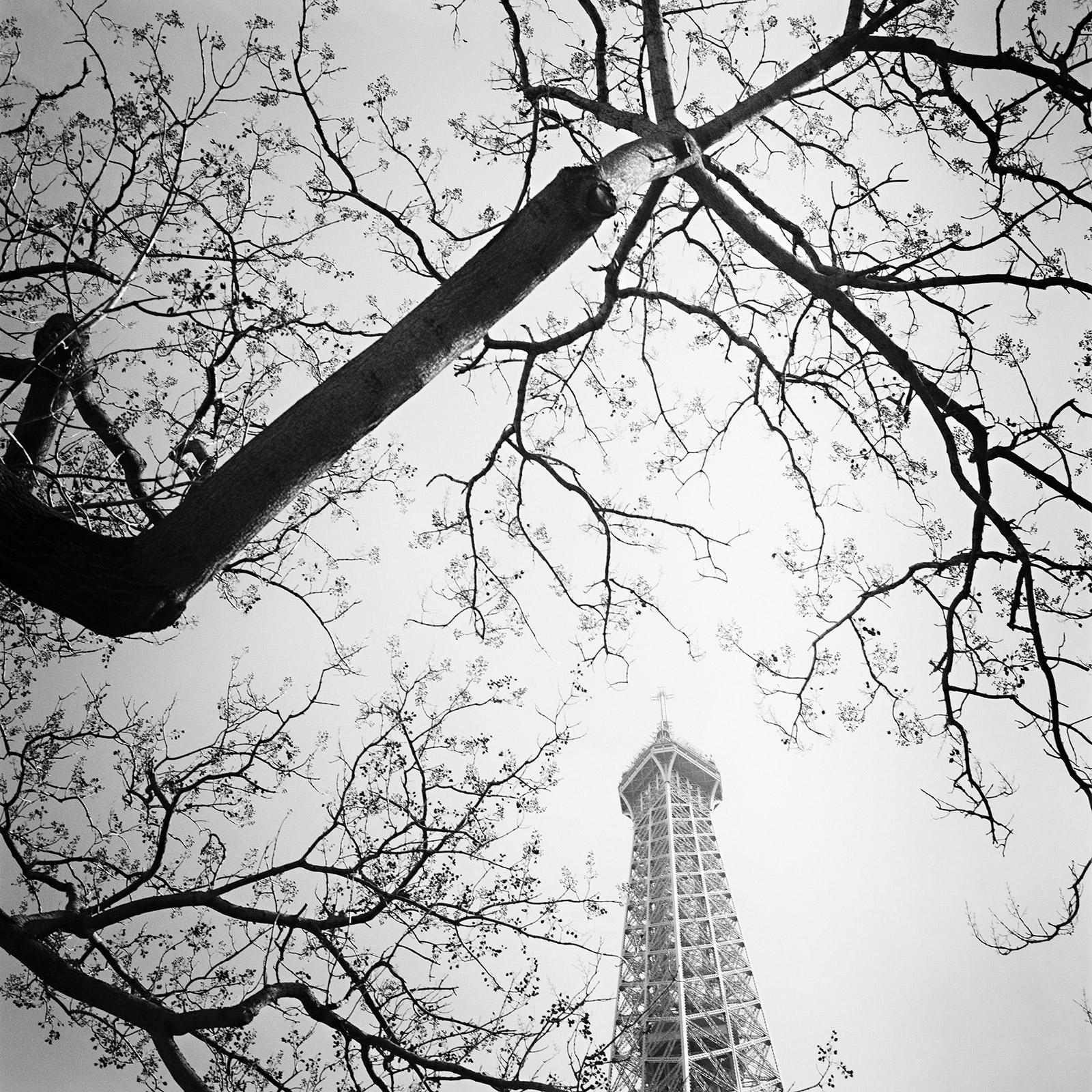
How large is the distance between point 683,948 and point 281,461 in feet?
106

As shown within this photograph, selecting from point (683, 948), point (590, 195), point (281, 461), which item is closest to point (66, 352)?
point (281, 461)

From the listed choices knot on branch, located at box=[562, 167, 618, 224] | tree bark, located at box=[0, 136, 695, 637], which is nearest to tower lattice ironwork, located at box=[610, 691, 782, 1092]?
tree bark, located at box=[0, 136, 695, 637]

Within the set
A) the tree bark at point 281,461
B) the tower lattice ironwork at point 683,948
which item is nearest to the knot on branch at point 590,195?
the tree bark at point 281,461

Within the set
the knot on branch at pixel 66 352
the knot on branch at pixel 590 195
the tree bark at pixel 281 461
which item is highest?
the knot on branch at pixel 66 352

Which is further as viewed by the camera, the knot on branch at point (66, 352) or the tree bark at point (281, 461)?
the knot on branch at point (66, 352)

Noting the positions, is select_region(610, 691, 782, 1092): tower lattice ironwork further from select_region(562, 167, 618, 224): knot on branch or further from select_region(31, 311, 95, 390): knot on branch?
select_region(562, 167, 618, 224): knot on branch

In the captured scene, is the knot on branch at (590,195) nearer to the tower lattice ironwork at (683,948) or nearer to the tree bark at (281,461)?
the tree bark at (281,461)

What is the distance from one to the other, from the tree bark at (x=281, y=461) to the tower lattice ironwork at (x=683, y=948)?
72.8 ft

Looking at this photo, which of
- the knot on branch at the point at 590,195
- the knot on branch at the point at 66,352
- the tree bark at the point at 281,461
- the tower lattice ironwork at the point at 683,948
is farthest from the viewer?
the tower lattice ironwork at the point at 683,948

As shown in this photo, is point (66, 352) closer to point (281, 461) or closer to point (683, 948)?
point (281, 461)

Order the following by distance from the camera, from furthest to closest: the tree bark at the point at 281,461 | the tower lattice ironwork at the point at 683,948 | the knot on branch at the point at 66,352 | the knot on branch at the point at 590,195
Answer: the tower lattice ironwork at the point at 683,948 → the knot on branch at the point at 66,352 → the knot on branch at the point at 590,195 → the tree bark at the point at 281,461

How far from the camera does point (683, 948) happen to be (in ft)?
93.1

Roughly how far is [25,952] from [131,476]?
9.30 ft

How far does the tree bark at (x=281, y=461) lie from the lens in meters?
2.02
